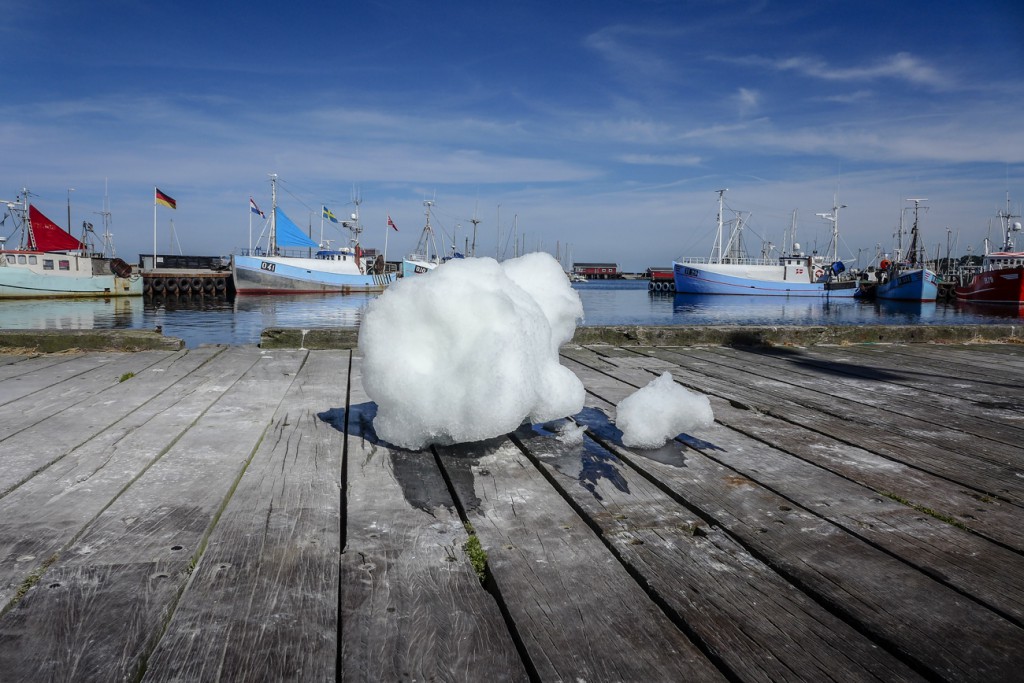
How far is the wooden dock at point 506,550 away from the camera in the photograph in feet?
4.14

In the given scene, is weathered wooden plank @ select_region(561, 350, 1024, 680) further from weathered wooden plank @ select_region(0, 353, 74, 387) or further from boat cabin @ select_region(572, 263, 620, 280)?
boat cabin @ select_region(572, 263, 620, 280)

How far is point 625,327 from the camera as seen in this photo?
6.46 meters

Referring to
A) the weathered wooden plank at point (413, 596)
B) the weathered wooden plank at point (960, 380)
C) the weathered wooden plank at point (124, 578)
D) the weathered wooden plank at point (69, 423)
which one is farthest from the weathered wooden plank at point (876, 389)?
the weathered wooden plank at point (69, 423)

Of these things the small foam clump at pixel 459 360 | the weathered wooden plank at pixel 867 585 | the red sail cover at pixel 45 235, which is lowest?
the weathered wooden plank at pixel 867 585

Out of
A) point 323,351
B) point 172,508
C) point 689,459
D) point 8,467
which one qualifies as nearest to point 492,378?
point 689,459

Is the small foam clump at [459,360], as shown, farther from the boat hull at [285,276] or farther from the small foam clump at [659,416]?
the boat hull at [285,276]

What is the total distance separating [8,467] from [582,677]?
2.19 meters

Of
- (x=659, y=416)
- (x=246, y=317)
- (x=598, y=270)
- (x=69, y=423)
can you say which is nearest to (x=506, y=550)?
(x=659, y=416)

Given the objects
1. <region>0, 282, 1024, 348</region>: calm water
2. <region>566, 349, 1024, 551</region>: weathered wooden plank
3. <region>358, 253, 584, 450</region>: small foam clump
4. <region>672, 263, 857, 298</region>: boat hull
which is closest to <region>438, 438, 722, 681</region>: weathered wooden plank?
<region>358, 253, 584, 450</region>: small foam clump

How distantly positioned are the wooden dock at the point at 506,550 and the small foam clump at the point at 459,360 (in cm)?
14

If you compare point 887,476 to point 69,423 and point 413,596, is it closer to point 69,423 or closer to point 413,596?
point 413,596

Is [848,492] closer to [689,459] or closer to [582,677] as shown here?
[689,459]

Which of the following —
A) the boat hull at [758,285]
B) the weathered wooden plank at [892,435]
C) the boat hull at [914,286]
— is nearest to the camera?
the weathered wooden plank at [892,435]

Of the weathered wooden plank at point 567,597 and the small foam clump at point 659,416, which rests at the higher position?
the small foam clump at point 659,416
